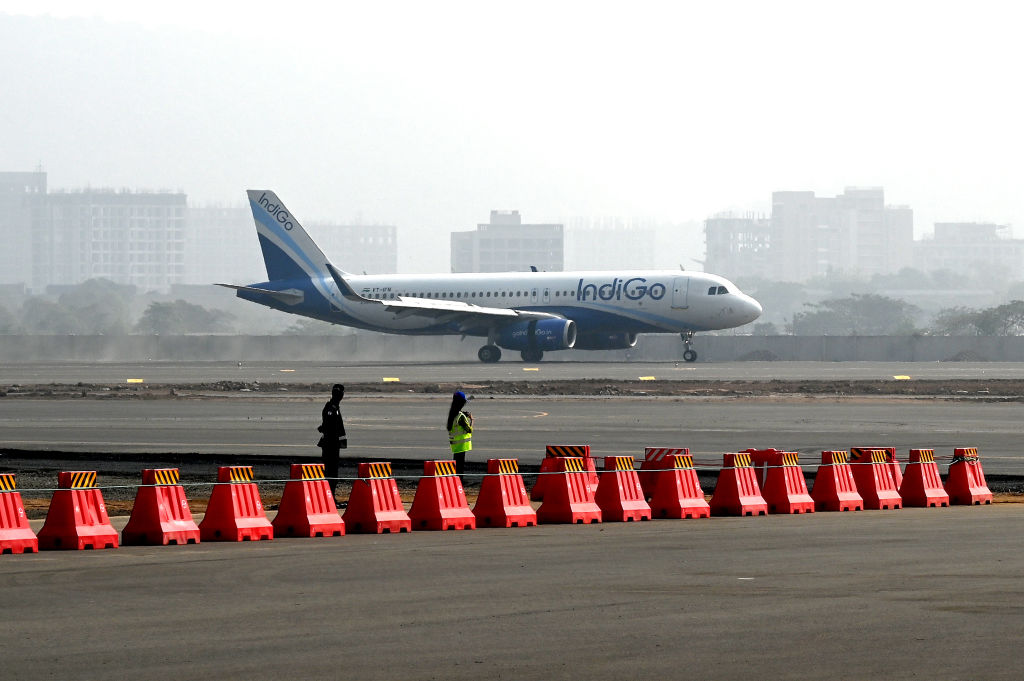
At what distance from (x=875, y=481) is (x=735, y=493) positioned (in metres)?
2.38

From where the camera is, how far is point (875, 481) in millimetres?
20797

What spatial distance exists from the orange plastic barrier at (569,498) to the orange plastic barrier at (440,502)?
3.63ft

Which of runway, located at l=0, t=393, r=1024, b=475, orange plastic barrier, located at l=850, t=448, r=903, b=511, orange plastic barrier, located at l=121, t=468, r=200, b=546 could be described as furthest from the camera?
runway, located at l=0, t=393, r=1024, b=475

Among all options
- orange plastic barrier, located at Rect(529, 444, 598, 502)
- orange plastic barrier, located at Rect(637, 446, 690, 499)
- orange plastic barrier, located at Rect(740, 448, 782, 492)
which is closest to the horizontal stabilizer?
orange plastic barrier, located at Rect(637, 446, 690, 499)

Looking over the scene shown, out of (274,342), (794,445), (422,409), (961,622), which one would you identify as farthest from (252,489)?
(274,342)

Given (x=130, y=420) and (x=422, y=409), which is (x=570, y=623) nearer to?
(x=130, y=420)

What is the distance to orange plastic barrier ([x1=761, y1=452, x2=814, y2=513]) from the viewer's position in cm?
1988

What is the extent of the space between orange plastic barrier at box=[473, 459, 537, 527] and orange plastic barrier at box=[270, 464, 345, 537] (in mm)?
1711

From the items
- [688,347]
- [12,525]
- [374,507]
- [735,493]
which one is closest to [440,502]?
[374,507]

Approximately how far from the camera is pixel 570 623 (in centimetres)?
1119

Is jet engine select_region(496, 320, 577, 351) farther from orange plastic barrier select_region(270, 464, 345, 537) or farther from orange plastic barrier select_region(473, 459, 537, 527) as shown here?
orange plastic barrier select_region(270, 464, 345, 537)

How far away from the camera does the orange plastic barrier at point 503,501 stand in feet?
59.4

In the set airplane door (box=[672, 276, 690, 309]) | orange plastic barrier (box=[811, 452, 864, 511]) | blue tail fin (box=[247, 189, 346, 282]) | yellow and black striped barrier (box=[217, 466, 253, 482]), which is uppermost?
blue tail fin (box=[247, 189, 346, 282])

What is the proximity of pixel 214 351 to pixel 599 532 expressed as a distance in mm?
77904
